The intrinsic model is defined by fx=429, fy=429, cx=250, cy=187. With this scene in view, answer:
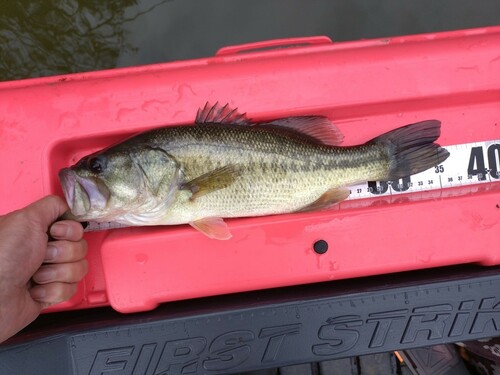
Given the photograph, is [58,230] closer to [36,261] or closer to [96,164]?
[36,261]

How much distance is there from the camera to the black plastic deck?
6.89 ft

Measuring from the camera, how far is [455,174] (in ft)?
7.73

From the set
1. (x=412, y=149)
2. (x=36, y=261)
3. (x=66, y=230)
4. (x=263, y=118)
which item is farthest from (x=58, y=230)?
(x=412, y=149)

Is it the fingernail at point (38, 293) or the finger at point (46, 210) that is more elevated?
the finger at point (46, 210)

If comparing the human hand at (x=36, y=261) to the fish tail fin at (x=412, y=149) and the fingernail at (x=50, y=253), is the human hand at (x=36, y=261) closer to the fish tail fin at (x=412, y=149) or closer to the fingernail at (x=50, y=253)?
the fingernail at (x=50, y=253)

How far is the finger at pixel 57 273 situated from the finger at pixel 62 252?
0.10ft

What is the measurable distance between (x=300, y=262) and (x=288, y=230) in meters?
0.18

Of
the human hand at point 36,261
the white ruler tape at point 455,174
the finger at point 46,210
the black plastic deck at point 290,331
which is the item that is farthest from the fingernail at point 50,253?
the white ruler tape at point 455,174

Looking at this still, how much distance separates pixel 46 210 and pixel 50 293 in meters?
0.41

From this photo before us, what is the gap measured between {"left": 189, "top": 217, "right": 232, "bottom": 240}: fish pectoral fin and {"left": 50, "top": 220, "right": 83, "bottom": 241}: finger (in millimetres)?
555

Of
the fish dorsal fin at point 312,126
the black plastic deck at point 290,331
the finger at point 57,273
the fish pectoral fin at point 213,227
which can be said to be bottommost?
the black plastic deck at point 290,331

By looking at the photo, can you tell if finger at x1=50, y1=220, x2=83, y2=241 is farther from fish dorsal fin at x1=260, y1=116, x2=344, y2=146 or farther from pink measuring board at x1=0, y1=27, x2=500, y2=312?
fish dorsal fin at x1=260, y1=116, x2=344, y2=146

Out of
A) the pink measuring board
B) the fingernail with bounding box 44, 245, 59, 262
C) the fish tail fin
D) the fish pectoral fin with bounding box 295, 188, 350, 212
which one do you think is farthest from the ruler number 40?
the fingernail with bounding box 44, 245, 59, 262

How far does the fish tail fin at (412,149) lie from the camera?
7.29ft
